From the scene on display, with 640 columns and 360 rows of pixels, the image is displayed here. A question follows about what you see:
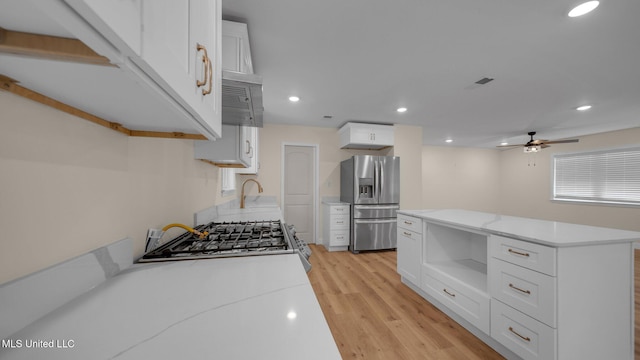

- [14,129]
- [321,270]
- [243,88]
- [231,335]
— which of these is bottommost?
[321,270]

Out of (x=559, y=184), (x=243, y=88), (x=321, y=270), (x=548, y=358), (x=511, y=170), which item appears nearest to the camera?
(x=243, y=88)

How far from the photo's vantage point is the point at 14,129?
0.49 metres

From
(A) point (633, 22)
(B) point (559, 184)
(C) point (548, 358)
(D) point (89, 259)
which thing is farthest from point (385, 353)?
(B) point (559, 184)

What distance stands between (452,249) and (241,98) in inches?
91.6

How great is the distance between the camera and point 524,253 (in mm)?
1333

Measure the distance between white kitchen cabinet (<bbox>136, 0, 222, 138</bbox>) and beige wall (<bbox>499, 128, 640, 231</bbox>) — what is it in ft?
23.4

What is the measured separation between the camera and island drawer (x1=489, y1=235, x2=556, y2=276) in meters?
1.22

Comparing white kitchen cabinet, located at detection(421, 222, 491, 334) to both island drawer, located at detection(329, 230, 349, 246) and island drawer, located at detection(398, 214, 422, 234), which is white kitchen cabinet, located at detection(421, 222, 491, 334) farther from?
island drawer, located at detection(329, 230, 349, 246)

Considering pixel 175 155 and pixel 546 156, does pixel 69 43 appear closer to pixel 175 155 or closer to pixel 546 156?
pixel 175 155

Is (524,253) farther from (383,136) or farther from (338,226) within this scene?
(383,136)

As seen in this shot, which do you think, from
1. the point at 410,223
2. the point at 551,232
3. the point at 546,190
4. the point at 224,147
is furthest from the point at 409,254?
the point at 546,190

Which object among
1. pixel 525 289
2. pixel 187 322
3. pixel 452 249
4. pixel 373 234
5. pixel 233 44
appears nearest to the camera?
pixel 187 322

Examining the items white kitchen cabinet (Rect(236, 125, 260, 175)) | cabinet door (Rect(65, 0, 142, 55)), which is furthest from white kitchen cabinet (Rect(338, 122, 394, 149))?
cabinet door (Rect(65, 0, 142, 55))

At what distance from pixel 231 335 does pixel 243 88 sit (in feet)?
2.94
